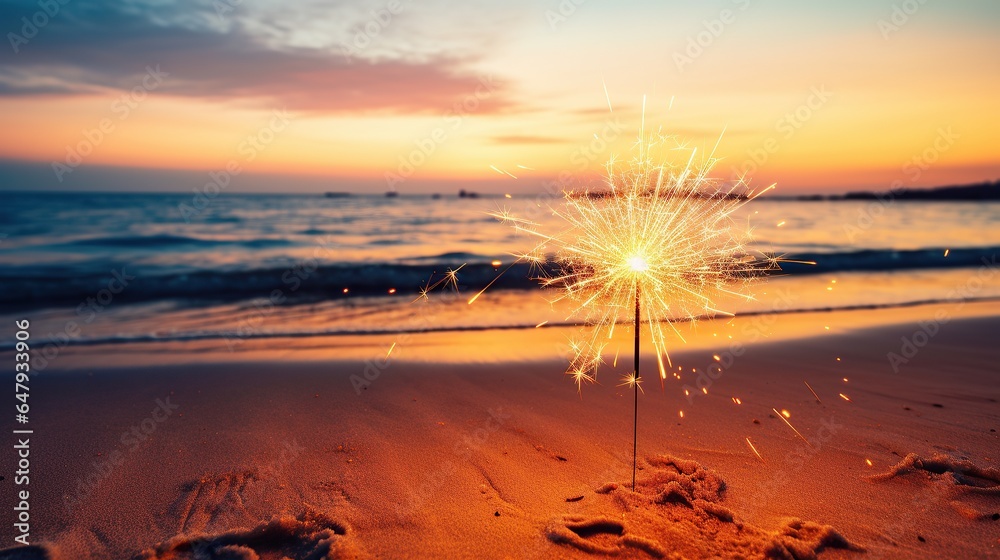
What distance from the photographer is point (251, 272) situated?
1850 centimetres

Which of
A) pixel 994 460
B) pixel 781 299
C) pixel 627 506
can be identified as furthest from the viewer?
pixel 781 299

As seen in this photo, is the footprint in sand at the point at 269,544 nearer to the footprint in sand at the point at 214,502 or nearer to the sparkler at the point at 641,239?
the footprint in sand at the point at 214,502

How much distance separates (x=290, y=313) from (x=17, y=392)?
590cm

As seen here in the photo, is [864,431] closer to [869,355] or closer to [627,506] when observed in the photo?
[627,506]

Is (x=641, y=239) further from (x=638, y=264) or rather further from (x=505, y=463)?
(x=505, y=463)

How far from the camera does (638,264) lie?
141 inches

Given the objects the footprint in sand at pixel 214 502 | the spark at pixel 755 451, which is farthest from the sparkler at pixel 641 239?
the footprint in sand at pixel 214 502

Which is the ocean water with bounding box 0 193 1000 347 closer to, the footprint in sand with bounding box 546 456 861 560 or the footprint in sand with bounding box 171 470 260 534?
the footprint in sand with bounding box 546 456 861 560

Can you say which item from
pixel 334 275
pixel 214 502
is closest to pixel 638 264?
pixel 214 502

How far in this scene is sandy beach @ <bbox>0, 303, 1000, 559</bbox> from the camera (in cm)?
336

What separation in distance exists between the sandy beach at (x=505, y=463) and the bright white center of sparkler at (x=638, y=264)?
154cm

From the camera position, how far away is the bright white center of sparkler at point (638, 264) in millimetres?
3570

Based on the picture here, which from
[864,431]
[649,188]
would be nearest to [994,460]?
[864,431]

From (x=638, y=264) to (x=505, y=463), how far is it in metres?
1.97
